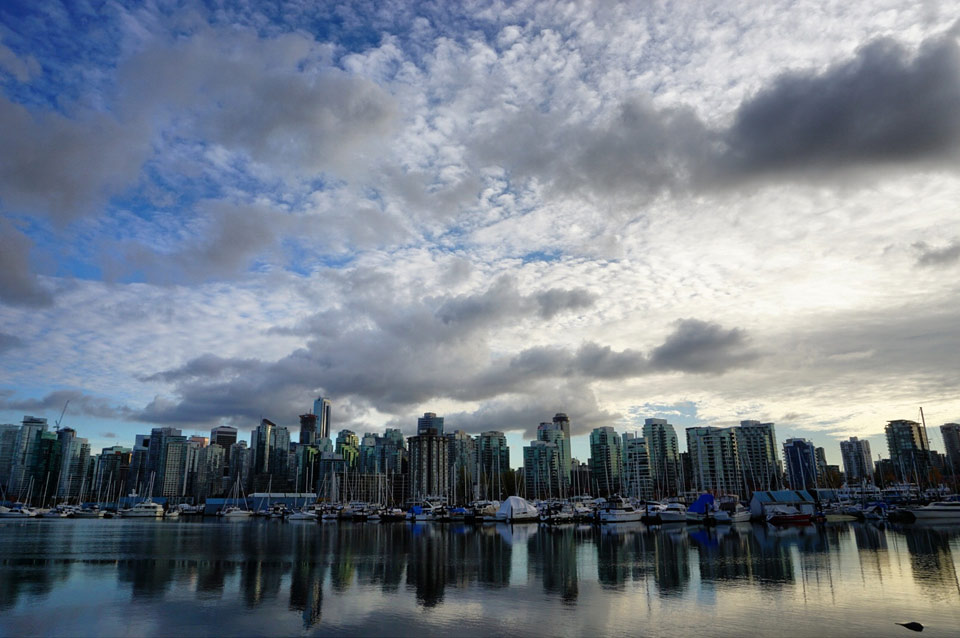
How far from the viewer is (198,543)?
262ft

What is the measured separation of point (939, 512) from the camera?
108 metres

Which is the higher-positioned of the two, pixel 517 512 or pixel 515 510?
pixel 515 510

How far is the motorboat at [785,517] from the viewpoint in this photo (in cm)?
10838

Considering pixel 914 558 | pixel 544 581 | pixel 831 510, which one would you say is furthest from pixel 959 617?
pixel 831 510

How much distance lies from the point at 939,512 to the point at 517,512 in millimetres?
76131

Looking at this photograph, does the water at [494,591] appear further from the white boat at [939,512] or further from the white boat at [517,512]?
the white boat at [517,512]

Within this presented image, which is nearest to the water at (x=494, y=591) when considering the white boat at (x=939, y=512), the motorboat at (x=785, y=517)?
the motorboat at (x=785, y=517)

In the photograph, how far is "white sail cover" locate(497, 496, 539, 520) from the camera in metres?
128

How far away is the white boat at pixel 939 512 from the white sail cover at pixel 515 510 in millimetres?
69785

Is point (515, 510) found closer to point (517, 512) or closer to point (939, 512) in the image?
point (517, 512)

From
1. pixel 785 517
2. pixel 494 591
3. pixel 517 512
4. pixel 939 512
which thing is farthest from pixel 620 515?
pixel 494 591

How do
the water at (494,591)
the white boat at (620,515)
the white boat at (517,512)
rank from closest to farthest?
the water at (494,591)
the white boat at (620,515)
the white boat at (517,512)

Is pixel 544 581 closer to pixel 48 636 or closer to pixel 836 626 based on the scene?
pixel 836 626

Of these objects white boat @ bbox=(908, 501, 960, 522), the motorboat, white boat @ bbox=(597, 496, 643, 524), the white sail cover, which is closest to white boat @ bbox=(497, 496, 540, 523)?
the white sail cover
